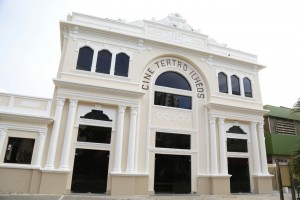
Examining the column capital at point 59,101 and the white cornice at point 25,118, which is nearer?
the white cornice at point 25,118

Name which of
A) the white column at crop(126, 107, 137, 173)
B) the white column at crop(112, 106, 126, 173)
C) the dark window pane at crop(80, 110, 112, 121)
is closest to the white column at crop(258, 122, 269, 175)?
the white column at crop(126, 107, 137, 173)

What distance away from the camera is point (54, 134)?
10703 millimetres

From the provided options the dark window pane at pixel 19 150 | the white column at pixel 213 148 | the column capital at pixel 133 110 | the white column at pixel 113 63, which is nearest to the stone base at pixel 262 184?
the white column at pixel 213 148

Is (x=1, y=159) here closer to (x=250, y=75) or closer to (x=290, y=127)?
(x=250, y=75)

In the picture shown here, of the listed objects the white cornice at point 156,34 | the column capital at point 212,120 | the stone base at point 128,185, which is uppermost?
the white cornice at point 156,34

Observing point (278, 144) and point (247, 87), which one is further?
point (278, 144)

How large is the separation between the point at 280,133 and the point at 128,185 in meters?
13.5

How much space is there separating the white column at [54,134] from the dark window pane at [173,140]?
A: 5256 millimetres

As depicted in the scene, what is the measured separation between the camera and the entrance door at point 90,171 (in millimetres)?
10625

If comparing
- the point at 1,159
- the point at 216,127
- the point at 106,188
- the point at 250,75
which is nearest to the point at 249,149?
the point at 216,127

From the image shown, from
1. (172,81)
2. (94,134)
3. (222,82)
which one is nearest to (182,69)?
(172,81)

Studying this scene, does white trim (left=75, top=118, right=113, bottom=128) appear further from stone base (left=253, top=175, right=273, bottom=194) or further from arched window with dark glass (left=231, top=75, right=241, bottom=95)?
stone base (left=253, top=175, right=273, bottom=194)

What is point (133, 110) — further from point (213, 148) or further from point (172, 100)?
point (213, 148)

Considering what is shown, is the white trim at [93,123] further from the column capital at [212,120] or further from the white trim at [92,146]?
the column capital at [212,120]
